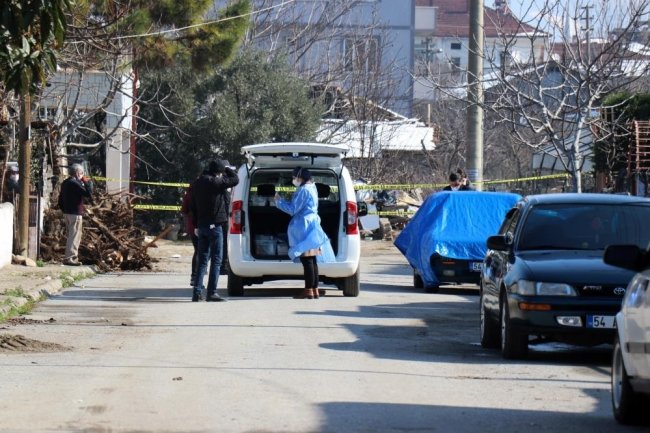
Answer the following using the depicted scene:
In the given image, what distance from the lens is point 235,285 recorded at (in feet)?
59.2

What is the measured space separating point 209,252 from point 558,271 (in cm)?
734

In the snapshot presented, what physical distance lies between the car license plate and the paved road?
40cm

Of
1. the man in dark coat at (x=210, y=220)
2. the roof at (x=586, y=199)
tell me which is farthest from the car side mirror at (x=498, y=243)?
the man in dark coat at (x=210, y=220)

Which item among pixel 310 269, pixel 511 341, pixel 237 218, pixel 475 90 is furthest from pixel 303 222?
pixel 475 90

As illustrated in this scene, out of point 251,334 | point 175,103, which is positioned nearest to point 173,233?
point 175,103

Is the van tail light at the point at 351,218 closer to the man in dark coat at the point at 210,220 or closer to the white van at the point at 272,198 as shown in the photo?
the white van at the point at 272,198

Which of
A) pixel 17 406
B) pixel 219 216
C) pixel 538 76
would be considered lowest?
pixel 17 406

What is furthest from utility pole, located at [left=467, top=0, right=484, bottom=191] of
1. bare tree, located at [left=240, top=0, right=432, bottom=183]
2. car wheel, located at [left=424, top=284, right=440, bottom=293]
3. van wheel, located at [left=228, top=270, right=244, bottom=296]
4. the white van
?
bare tree, located at [left=240, top=0, right=432, bottom=183]

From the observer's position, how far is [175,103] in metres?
35.7

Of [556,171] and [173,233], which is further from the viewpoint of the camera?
[556,171]

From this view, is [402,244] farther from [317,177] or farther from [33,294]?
[33,294]

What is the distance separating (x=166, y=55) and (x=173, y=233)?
9968mm

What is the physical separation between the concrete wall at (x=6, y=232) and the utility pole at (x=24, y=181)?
36cm

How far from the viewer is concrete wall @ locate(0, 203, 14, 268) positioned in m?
20.8
